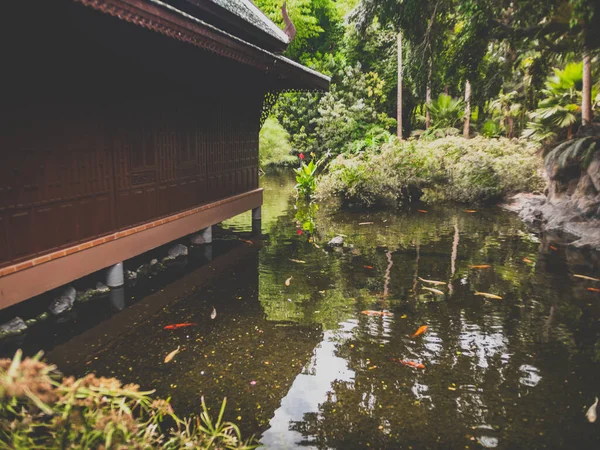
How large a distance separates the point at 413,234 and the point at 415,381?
18.9 feet

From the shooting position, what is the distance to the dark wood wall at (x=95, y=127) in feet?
15.1

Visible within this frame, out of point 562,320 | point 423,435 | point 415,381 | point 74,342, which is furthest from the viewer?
point 562,320

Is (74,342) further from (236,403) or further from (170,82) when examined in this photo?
(170,82)

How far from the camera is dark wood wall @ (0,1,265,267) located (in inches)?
182

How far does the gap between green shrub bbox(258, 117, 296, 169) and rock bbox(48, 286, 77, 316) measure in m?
16.3

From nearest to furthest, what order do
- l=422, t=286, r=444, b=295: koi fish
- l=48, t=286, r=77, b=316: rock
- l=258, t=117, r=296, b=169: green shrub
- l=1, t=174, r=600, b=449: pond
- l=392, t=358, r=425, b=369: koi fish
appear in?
1. l=1, t=174, r=600, b=449: pond
2. l=392, t=358, r=425, b=369: koi fish
3. l=48, t=286, r=77, b=316: rock
4. l=422, t=286, r=444, b=295: koi fish
5. l=258, t=117, r=296, b=169: green shrub

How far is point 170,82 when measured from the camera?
7152 millimetres

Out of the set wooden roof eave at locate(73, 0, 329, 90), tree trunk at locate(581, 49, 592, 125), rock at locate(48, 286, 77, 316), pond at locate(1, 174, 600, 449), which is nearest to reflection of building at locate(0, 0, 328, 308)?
wooden roof eave at locate(73, 0, 329, 90)

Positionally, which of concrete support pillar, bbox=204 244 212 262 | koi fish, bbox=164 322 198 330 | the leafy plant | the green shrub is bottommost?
koi fish, bbox=164 322 198 330

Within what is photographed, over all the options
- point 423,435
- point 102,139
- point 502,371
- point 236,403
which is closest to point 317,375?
point 236,403

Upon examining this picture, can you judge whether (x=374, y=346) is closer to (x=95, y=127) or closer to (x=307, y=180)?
(x=95, y=127)

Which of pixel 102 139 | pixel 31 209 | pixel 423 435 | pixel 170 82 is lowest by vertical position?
pixel 423 435

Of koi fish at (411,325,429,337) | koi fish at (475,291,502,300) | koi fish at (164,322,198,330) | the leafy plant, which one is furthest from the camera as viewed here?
the leafy plant

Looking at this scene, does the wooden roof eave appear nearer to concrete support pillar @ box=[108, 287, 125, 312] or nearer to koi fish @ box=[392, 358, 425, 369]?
concrete support pillar @ box=[108, 287, 125, 312]
